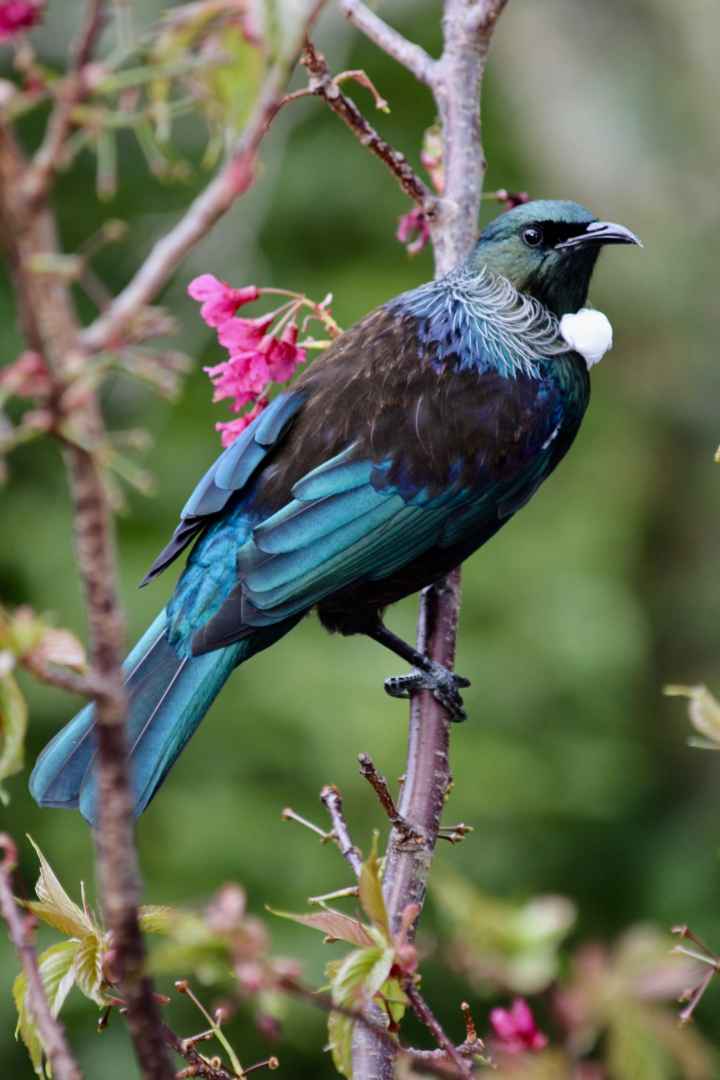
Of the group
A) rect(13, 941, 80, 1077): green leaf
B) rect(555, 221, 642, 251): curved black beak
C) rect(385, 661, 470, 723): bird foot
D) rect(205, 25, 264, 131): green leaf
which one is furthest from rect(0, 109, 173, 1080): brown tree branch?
rect(555, 221, 642, 251): curved black beak

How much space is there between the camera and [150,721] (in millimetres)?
2352

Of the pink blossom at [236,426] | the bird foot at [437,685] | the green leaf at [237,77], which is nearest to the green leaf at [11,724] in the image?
the green leaf at [237,77]

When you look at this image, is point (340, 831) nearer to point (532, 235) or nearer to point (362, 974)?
point (362, 974)

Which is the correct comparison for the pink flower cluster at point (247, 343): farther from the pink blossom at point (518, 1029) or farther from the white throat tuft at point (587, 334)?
the pink blossom at point (518, 1029)

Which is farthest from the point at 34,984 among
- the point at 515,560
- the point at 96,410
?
the point at 515,560

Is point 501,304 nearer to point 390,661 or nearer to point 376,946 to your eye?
point 376,946

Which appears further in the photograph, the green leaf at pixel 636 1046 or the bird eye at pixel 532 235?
the bird eye at pixel 532 235

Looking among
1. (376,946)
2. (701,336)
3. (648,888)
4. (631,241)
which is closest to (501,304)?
(631,241)

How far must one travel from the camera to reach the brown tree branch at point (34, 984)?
1004mm

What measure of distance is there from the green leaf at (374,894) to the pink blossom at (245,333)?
4.22 feet

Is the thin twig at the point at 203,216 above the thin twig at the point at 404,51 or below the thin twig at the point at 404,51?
below

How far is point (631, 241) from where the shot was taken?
8.86 feet

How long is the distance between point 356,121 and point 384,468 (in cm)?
61

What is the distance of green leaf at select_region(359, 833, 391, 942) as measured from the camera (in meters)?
1.17
